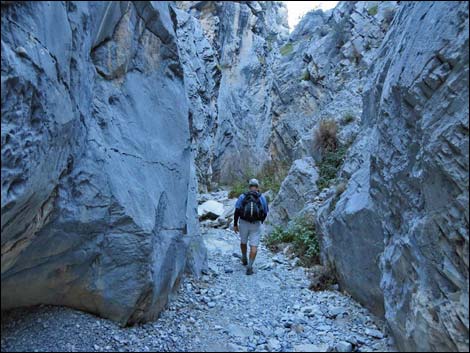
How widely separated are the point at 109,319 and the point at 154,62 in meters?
3.77

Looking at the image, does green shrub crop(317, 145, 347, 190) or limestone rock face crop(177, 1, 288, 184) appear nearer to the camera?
green shrub crop(317, 145, 347, 190)

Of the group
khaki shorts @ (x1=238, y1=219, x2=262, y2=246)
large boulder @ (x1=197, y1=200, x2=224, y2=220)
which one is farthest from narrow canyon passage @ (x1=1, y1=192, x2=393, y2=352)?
large boulder @ (x1=197, y1=200, x2=224, y2=220)

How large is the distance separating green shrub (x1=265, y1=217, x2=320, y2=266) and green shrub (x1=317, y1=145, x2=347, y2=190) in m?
1.74

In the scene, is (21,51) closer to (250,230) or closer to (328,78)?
(250,230)

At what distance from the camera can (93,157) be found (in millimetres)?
5012

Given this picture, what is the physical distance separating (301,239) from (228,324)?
471 cm

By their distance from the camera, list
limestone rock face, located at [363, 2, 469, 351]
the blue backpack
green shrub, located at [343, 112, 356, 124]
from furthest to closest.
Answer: green shrub, located at [343, 112, 356, 124], the blue backpack, limestone rock face, located at [363, 2, 469, 351]

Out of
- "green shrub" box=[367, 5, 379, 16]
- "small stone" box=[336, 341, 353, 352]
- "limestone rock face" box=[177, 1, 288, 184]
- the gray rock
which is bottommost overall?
"limestone rock face" box=[177, 1, 288, 184]

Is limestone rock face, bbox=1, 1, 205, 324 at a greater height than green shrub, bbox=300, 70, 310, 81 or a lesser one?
greater

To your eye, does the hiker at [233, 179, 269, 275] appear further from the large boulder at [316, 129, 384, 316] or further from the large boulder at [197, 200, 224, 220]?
the large boulder at [197, 200, 224, 220]

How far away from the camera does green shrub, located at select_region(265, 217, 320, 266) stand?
384 inches

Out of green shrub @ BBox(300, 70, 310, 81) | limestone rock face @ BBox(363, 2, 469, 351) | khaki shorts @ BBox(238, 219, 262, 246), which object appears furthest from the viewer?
green shrub @ BBox(300, 70, 310, 81)

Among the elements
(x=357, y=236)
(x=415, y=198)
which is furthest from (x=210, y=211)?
(x=415, y=198)

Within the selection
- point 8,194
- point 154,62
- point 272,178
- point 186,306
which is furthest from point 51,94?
point 272,178
